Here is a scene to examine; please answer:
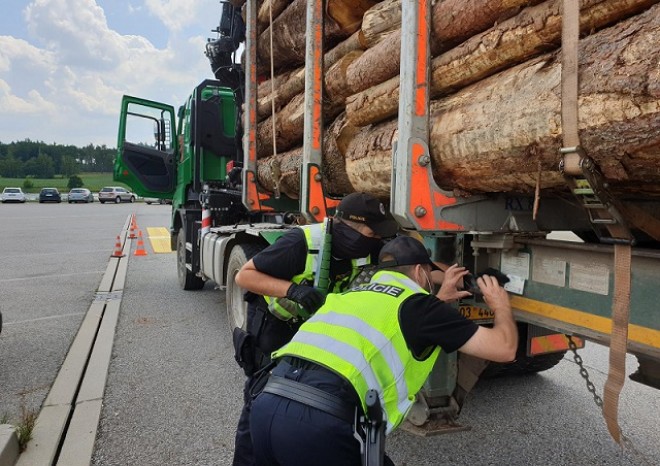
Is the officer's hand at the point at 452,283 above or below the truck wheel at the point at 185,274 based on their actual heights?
above

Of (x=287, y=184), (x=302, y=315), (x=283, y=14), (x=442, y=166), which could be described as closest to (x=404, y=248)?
(x=442, y=166)

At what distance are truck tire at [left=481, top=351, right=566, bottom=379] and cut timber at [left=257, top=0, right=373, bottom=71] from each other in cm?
278

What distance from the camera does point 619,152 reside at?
1711 millimetres

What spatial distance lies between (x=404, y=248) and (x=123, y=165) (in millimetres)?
7377

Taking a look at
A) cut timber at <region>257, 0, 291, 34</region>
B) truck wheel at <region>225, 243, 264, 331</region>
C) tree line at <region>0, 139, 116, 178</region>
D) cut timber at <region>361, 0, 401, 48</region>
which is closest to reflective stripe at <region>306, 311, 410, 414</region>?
cut timber at <region>361, 0, 401, 48</region>

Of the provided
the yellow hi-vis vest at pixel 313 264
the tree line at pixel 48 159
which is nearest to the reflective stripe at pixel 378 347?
the yellow hi-vis vest at pixel 313 264

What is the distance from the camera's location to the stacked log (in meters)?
1.66

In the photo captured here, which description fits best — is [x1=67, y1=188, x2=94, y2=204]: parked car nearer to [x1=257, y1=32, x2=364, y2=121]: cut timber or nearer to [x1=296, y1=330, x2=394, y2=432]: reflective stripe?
[x1=257, y1=32, x2=364, y2=121]: cut timber

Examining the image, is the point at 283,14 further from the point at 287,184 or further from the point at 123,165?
the point at 123,165

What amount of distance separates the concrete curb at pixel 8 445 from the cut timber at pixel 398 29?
2.94 m

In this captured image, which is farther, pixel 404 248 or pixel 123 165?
pixel 123 165

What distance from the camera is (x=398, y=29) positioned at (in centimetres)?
304

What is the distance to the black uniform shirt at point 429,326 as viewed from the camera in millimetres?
1951

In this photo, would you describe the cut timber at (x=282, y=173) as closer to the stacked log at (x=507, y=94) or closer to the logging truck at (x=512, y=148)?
the logging truck at (x=512, y=148)
